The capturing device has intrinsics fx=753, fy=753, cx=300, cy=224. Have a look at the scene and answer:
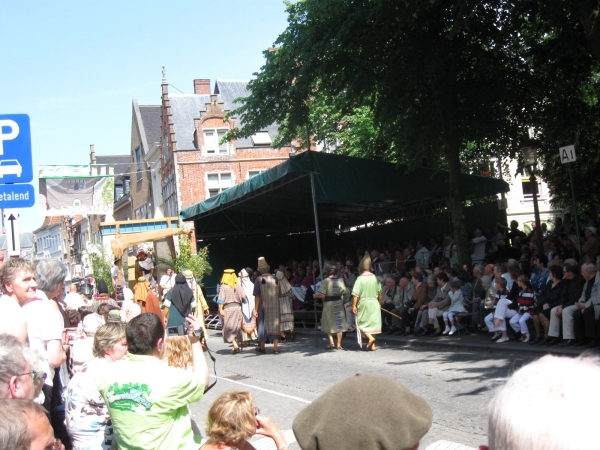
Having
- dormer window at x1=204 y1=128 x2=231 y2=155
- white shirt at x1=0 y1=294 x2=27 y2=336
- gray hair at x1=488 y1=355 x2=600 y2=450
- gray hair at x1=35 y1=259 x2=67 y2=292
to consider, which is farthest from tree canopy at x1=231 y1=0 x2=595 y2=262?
dormer window at x1=204 y1=128 x2=231 y2=155

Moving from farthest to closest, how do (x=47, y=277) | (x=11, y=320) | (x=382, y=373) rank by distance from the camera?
(x=382, y=373)
(x=47, y=277)
(x=11, y=320)

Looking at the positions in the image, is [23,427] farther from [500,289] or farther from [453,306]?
[453,306]

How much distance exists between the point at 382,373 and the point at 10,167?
266 inches

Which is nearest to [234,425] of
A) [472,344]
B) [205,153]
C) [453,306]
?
[472,344]

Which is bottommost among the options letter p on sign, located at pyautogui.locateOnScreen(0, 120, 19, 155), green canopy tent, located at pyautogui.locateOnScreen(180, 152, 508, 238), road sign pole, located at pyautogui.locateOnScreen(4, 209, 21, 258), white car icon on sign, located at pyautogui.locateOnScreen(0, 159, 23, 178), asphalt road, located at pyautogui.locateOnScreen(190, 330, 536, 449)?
asphalt road, located at pyautogui.locateOnScreen(190, 330, 536, 449)

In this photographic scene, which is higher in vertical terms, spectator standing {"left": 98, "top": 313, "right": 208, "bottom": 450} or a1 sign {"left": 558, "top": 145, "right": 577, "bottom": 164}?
a1 sign {"left": 558, "top": 145, "right": 577, "bottom": 164}

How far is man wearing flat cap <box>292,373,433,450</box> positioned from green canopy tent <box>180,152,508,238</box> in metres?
16.8

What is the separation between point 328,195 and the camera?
19.4m

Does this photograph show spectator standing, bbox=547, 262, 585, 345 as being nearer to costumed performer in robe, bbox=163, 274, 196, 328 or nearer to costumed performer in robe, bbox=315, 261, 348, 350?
costumed performer in robe, bbox=315, 261, 348, 350

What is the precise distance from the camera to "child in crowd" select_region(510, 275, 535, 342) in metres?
13.9

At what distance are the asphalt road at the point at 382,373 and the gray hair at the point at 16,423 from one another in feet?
17.6

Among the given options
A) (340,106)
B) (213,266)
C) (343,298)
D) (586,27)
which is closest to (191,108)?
(213,266)

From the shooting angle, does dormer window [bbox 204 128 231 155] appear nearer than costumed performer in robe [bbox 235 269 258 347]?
No

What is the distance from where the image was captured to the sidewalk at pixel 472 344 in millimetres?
12633
